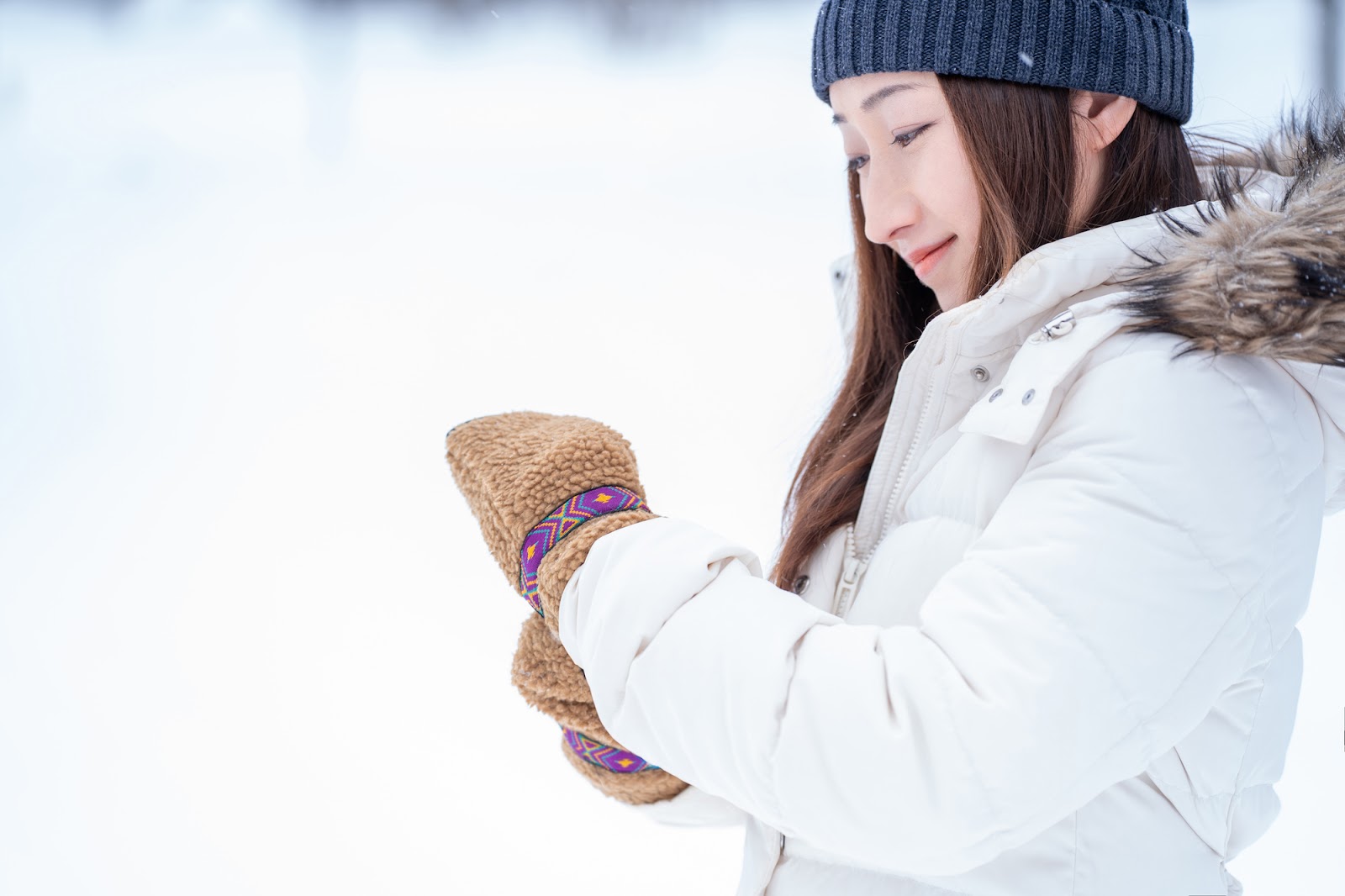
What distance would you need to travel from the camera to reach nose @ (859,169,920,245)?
758 millimetres

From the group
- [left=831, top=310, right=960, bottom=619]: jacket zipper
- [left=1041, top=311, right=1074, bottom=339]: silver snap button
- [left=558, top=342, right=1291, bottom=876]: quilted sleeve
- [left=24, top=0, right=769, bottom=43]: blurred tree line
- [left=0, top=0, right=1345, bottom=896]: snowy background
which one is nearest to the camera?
[left=558, top=342, right=1291, bottom=876]: quilted sleeve

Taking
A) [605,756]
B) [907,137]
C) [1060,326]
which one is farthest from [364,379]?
[1060,326]

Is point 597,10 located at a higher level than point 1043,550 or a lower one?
higher

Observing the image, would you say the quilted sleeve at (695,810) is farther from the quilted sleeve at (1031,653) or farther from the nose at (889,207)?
the nose at (889,207)

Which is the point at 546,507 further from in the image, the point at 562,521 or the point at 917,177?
the point at 917,177

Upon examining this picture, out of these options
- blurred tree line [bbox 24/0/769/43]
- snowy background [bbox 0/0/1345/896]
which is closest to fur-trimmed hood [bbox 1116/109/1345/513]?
snowy background [bbox 0/0/1345/896]

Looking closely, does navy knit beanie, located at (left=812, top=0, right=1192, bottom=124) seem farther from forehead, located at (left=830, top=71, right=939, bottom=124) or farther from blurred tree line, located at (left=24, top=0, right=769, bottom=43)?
blurred tree line, located at (left=24, top=0, right=769, bottom=43)

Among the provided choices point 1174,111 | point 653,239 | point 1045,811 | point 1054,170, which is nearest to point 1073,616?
point 1045,811

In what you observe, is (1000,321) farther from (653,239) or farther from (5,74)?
(5,74)

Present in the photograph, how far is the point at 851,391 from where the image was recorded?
93 cm

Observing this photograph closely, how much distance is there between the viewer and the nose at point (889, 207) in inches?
29.8

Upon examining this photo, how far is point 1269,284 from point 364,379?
1.67 m

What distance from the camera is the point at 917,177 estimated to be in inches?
29.2

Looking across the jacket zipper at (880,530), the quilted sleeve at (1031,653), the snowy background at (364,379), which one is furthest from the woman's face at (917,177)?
the snowy background at (364,379)
